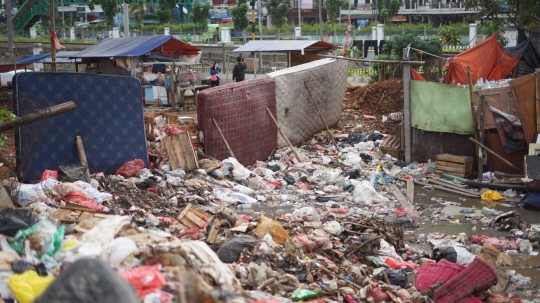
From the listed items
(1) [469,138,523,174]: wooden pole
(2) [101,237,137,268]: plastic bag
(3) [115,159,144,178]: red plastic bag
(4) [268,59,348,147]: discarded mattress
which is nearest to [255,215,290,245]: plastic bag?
(2) [101,237,137,268]: plastic bag

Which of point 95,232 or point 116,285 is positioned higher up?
point 116,285

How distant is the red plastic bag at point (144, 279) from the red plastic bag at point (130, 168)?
6347mm

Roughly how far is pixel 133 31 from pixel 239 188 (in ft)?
111

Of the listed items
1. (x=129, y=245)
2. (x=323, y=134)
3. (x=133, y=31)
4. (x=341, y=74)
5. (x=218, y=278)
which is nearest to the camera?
(x=218, y=278)

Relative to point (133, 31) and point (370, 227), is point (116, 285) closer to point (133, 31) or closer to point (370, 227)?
point (370, 227)

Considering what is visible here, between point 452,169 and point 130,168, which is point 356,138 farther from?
point 130,168

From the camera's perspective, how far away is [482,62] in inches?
585

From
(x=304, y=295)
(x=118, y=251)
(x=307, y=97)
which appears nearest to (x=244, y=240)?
(x=304, y=295)

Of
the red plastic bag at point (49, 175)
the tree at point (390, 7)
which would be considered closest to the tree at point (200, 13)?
the tree at point (390, 7)

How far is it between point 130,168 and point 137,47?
7.90 m

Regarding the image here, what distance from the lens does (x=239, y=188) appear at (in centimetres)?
1096

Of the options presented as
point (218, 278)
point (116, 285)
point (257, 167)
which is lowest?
point (257, 167)

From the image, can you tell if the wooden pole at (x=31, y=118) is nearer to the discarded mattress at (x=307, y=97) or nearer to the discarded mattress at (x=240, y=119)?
the discarded mattress at (x=240, y=119)

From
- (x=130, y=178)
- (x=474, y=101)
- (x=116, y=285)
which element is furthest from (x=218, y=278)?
(x=474, y=101)
